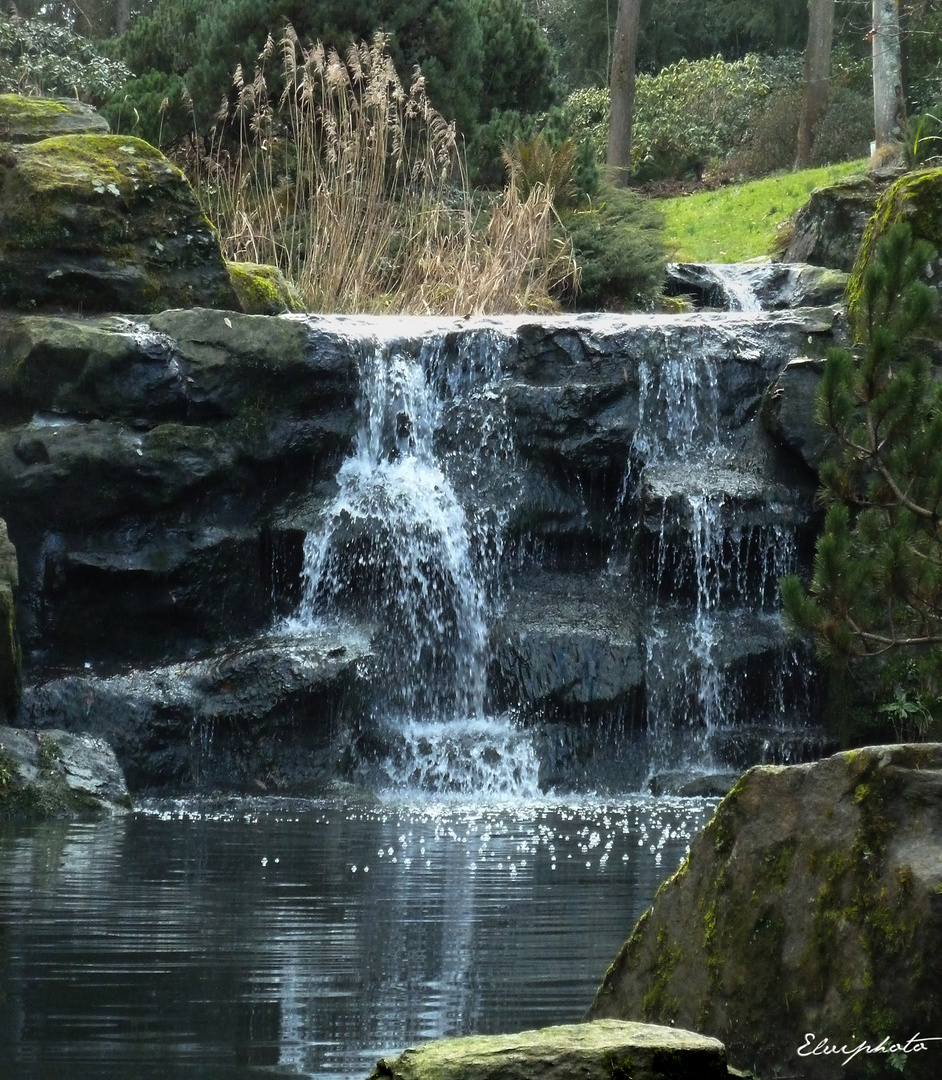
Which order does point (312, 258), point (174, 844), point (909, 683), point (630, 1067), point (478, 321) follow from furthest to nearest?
point (312, 258) < point (478, 321) < point (909, 683) < point (174, 844) < point (630, 1067)

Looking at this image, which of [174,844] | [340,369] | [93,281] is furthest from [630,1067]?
[93,281]

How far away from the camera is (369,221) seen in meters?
14.4

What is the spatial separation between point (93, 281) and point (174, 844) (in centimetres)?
576

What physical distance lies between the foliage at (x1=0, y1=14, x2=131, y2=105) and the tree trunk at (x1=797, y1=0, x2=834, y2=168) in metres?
12.8

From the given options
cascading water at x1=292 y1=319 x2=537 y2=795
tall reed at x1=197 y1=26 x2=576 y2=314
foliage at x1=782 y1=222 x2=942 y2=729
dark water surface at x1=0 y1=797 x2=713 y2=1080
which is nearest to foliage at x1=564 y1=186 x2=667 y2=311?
tall reed at x1=197 y1=26 x2=576 y2=314

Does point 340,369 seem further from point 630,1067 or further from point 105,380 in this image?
point 630,1067

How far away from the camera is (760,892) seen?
10.1 feet

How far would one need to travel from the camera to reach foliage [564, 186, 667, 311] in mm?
15688

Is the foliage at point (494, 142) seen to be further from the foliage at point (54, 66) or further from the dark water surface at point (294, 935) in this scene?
the dark water surface at point (294, 935)

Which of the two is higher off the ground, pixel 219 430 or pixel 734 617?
pixel 219 430

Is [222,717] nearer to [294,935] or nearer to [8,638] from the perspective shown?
[8,638]
